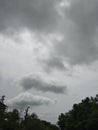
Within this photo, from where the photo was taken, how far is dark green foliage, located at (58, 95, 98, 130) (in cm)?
8900

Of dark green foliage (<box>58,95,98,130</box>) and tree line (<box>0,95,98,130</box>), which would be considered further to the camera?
dark green foliage (<box>58,95,98,130</box>)

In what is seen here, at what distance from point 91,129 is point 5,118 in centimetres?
3941

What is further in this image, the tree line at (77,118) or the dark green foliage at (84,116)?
the dark green foliage at (84,116)

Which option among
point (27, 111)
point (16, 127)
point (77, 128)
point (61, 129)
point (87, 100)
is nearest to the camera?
point (16, 127)

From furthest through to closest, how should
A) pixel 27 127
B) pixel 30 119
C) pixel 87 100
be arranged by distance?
pixel 87 100, pixel 30 119, pixel 27 127

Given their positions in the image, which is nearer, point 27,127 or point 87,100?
point 27,127

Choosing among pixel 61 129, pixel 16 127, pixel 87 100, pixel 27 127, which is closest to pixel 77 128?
pixel 87 100

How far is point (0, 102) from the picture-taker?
7338 cm

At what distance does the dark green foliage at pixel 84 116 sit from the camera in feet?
292

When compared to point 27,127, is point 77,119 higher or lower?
higher

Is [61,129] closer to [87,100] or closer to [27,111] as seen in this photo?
[87,100]

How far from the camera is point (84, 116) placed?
95.9 meters

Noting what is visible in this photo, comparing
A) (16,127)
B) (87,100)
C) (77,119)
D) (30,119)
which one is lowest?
(16,127)

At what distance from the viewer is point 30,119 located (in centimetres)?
7619
